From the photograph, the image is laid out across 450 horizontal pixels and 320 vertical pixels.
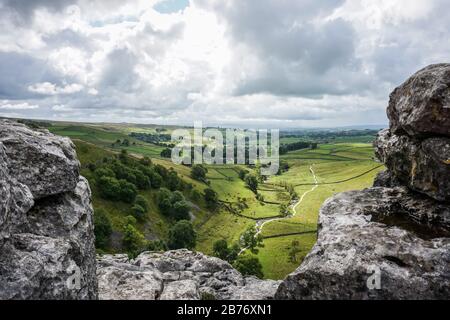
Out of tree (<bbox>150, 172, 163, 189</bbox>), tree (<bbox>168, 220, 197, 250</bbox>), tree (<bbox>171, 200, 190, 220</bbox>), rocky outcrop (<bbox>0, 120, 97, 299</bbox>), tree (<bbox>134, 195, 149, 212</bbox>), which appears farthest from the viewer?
tree (<bbox>150, 172, 163, 189</bbox>)

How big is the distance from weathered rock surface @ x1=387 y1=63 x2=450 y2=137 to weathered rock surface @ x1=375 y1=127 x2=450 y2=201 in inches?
27.9

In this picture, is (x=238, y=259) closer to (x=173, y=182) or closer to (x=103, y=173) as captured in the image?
(x=103, y=173)

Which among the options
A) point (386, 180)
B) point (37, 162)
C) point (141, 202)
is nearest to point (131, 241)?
point (141, 202)

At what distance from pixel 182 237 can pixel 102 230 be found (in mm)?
26115

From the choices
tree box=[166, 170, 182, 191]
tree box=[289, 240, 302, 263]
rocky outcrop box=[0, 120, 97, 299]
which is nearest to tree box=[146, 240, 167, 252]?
tree box=[289, 240, 302, 263]

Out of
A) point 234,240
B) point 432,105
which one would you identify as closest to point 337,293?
point 432,105

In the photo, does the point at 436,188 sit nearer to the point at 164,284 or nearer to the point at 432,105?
the point at 432,105

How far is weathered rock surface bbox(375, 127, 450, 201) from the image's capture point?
17.0 metres

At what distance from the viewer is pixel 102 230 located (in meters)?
102

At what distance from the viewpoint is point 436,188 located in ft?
57.7

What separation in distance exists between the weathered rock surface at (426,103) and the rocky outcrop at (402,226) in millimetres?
44

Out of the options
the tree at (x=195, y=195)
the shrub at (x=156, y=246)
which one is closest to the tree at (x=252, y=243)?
the shrub at (x=156, y=246)

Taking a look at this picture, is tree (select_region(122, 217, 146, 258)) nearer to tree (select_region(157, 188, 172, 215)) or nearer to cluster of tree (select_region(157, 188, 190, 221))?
cluster of tree (select_region(157, 188, 190, 221))
